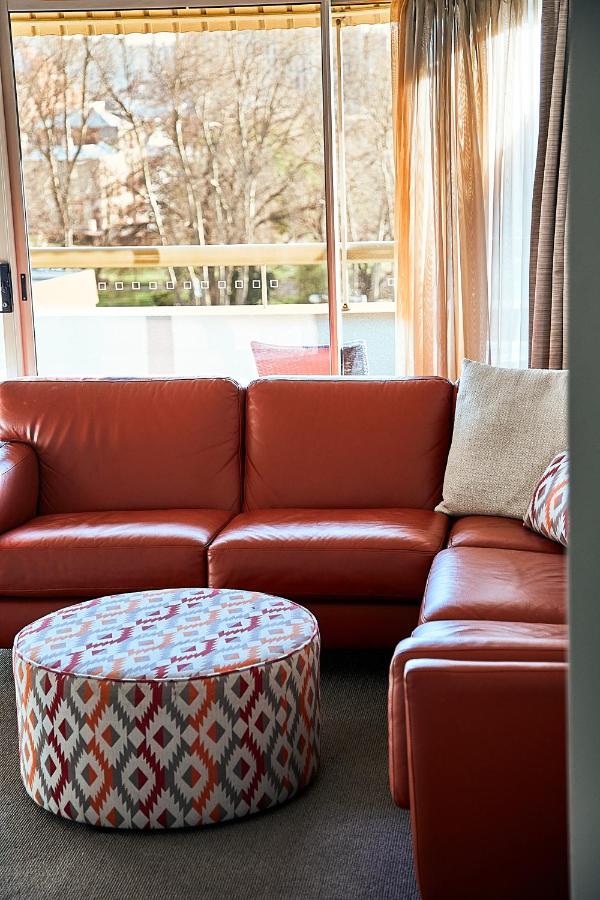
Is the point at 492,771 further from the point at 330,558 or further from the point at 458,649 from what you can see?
the point at 330,558

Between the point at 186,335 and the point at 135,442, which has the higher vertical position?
the point at 186,335

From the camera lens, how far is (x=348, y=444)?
3.55 metres

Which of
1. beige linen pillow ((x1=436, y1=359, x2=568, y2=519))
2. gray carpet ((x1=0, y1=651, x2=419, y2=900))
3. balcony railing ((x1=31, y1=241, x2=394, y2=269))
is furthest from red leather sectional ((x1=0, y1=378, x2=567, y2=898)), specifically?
balcony railing ((x1=31, y1=241, x2=394, y2=269))

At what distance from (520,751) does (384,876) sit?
2.03 feet

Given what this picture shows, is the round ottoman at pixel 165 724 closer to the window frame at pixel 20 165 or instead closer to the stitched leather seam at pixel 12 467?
the stitched leather seam at pixel 12 467

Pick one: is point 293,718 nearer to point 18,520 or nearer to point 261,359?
point 18,520

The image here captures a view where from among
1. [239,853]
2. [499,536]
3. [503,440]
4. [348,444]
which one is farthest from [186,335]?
[239,853]

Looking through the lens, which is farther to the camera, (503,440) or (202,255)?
(202,255)

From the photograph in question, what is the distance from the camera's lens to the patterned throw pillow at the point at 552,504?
2805mm

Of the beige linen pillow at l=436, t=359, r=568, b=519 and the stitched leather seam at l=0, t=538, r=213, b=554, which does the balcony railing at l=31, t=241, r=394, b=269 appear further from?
the stitched leather seam at l=0, t=538, r=213, b=554

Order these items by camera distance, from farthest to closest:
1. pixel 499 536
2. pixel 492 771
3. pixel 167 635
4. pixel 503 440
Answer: pixel 503 440, pixel 499 536, pixel 167 635, pixel 492 771

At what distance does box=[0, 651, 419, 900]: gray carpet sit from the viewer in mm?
1992

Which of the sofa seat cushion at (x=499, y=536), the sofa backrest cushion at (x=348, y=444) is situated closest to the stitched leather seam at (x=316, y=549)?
the sofa seat cushion at (x=499, y=536)

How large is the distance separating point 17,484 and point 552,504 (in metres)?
1.73
